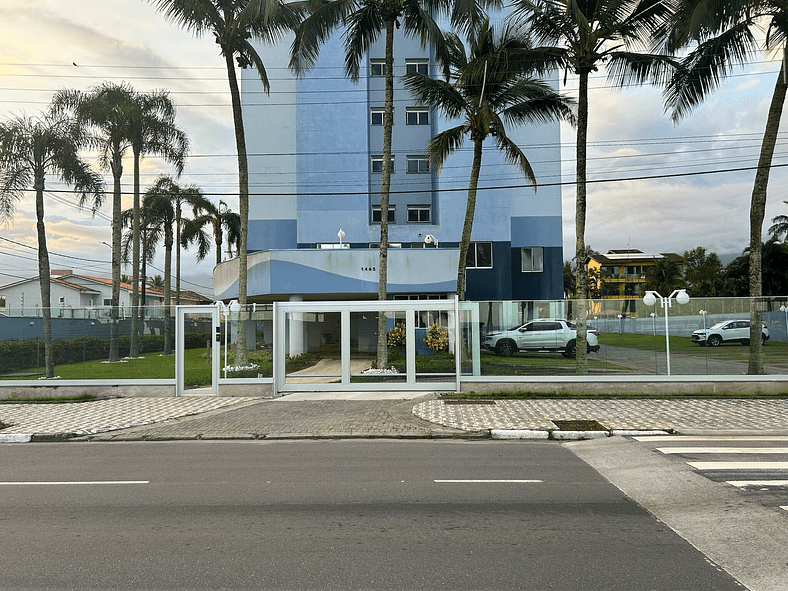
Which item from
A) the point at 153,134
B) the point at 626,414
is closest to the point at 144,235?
the point at 153,134

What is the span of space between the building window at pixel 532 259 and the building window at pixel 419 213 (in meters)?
5.56

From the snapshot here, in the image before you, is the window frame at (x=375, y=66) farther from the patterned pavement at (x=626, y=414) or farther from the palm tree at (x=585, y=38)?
the patterned pavement at (x=626, y=414)

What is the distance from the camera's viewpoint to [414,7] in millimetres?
21172

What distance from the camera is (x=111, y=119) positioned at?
2900cm

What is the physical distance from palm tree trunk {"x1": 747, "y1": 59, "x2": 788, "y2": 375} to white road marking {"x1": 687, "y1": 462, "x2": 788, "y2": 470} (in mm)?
9188

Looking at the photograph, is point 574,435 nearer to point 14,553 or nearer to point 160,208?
point 14,553

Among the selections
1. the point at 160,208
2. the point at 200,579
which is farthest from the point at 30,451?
the point at 160,208

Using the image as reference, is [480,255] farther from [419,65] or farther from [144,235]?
[144,235]

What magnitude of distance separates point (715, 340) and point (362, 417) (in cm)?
978

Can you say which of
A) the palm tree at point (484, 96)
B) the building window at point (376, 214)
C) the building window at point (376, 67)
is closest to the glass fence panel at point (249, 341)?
the palm tree at point (484, 96)

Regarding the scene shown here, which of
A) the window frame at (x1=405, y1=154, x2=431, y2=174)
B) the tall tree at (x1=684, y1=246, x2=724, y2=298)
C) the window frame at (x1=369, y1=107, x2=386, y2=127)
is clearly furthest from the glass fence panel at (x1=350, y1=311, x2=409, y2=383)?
the tall tree at (x1=684, y1=246, x2=724, y2=298)

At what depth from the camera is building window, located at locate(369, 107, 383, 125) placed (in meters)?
35.9

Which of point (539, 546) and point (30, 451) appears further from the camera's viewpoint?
point (30, 451)

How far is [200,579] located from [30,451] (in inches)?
317
